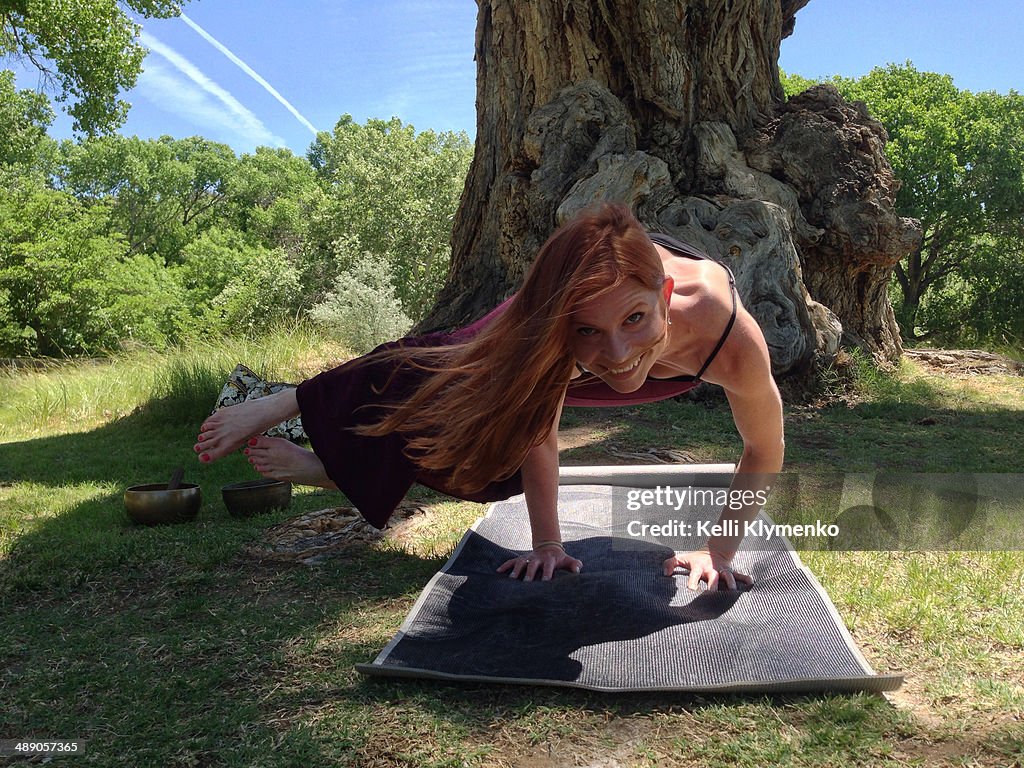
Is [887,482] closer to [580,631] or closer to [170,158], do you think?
[580,631]

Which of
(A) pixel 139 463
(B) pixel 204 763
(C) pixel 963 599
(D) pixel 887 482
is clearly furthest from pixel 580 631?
(A) pixel 139 463

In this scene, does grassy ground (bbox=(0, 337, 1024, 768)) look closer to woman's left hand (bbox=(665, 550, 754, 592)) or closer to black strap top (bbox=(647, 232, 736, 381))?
woman's left hand (bbox=(665, 550, 754, 592))

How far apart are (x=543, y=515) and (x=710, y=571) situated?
516mm

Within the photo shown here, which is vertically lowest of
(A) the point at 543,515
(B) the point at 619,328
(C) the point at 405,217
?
(A) the point at 543,515

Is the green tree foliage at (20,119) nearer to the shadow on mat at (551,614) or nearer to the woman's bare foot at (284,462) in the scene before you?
the woman's bare foot at (284,462)

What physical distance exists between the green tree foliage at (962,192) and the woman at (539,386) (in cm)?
1217

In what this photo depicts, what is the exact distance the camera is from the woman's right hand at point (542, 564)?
2436 millimetres

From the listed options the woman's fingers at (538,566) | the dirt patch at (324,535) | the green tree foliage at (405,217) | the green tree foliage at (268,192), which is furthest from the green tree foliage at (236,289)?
the woman's fingers at (538,566)

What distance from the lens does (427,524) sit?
3.24 m

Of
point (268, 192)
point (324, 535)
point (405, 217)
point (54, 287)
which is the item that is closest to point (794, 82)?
point (405, 217)

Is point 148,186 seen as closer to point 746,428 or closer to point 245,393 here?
point 245,393

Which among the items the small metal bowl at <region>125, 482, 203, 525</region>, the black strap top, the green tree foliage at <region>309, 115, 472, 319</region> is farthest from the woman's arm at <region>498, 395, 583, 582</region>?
the green tree foliage at <region>309, 115, 472, 319</region>

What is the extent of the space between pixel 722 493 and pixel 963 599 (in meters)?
1.02

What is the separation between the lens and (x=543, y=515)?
247 cm
